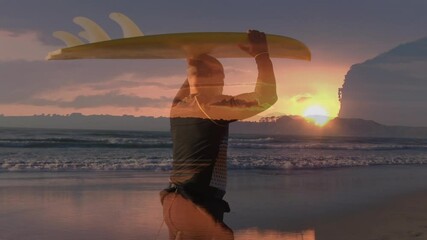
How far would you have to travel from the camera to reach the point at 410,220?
5312 mm

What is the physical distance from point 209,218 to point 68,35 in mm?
895

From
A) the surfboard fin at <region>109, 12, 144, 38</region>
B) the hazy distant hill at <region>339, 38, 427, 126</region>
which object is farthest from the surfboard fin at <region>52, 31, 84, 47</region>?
the hazy distant hill at <region>339, 38, 427, 126</region>

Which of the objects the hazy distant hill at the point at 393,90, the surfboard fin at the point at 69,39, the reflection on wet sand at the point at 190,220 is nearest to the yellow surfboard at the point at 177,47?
the surfboard fin at the point at 69,39

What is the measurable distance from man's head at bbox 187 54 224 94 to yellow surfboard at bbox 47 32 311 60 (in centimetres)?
5

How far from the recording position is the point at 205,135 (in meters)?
2.06

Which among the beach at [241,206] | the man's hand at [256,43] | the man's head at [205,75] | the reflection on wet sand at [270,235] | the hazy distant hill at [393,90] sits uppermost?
the hazy distant hill at [393,90]

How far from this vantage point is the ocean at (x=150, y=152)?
8.80 m

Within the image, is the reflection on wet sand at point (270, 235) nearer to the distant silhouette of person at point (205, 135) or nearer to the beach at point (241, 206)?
the beach at point (241, 206)

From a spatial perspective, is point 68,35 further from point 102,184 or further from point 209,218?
point 102,184

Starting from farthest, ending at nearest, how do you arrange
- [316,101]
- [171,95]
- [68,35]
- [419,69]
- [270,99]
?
1. [419,69]
2. [316,101]
3. [171,95]
4. [68,35]
5. [270,99]

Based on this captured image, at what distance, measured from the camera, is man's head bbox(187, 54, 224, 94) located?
2078 mm

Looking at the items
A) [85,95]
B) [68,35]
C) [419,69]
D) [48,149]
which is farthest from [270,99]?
[48,149]

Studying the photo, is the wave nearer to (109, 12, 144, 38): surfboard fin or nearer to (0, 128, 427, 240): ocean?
(0, 128, 427, 240): ocean

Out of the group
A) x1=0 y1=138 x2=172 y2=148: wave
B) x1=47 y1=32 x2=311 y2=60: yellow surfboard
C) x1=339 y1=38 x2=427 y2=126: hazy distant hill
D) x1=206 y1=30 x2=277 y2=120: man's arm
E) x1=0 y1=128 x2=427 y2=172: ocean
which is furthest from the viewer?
x1=0 y1=138 x2=172 y2=148: wave
